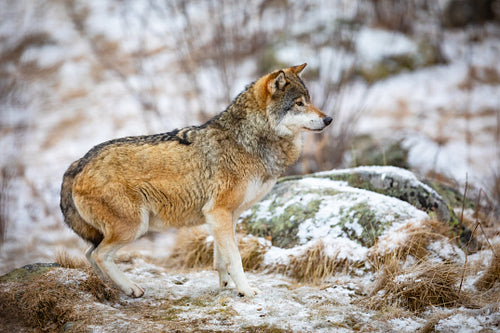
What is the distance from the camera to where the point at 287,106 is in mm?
4793

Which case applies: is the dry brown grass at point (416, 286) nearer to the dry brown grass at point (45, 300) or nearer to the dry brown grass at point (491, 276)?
the dry brown grass at point (491, 276)

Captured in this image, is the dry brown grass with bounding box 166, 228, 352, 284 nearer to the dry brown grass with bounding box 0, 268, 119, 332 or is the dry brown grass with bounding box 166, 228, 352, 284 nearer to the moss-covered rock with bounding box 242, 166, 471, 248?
the moss-covered rock with bounding box 242, 166, 471, 248

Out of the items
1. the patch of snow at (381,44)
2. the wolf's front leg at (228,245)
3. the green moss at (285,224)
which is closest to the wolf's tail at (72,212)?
the wolf's front leg at (228,245)

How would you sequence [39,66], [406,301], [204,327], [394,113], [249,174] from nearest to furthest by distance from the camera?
[204,327], [406,301], [249,174], [394,113], [39,66]

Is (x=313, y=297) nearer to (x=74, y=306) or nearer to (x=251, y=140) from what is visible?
(x=251, y=140)

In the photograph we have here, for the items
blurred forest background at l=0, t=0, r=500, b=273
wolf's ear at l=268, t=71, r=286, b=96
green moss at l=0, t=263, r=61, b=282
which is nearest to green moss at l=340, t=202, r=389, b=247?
wolf's ear at l=268, t=71, r=286, b=96

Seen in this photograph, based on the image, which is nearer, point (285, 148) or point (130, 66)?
point (285, 148)

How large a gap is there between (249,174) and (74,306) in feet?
7.10

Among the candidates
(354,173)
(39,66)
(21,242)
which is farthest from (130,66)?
(354,173)

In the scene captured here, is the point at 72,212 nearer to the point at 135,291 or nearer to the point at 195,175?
the point at 135,291

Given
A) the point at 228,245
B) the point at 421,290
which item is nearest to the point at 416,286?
the point at 421,290

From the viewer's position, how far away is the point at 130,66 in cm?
1608

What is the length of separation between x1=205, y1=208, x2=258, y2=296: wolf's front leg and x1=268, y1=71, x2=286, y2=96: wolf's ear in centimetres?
145

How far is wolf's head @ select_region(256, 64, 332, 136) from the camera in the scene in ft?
15.6
